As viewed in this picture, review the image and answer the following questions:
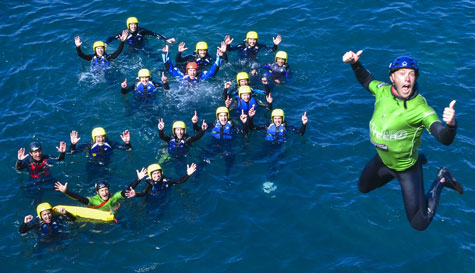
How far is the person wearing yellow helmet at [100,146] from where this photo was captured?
709 inches

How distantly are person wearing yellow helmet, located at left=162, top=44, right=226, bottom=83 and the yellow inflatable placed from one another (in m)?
8.06

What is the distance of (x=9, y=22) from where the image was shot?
85.0 ft

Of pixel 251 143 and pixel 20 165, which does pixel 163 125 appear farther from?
pixel 20 165

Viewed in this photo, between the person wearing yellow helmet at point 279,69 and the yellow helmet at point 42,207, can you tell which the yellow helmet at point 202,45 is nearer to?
the person wearing yellow helmet at point 279,69

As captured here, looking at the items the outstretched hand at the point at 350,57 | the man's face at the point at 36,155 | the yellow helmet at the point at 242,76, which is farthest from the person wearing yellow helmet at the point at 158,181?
the outstretched hand at the point at 350,57

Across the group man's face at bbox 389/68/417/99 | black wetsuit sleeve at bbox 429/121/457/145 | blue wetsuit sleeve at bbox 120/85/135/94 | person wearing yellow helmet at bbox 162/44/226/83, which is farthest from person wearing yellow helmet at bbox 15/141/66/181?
black wetsuit sleeve at bbox 429/121/457/145

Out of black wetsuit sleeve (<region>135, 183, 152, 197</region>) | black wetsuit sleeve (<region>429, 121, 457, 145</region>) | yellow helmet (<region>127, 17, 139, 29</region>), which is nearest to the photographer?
black wetsuit sleeve (<region>429, 121, 457, 145</region>)

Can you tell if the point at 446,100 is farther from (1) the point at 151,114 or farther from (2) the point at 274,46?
(1) the point at 151,114

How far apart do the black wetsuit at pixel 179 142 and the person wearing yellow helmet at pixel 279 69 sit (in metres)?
5.02

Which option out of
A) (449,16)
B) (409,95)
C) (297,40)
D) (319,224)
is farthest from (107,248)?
(449,16)

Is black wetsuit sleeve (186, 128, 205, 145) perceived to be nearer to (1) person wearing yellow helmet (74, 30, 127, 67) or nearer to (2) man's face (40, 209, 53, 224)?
(2) man's face (40, 209, 53, 224)

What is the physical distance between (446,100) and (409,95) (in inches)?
462

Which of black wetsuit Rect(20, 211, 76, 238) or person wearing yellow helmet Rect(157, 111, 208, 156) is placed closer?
black wetsuit Rect(20, 211, 76, 238)

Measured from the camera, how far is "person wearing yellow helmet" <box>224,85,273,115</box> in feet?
64.8
